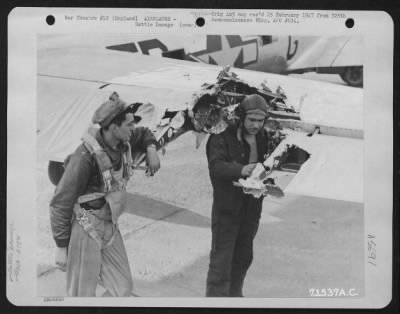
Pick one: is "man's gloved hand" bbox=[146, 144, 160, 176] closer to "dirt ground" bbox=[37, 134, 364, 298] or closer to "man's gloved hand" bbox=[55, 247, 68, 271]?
"dirt ground" bbox=[37, 134, 364, 298]

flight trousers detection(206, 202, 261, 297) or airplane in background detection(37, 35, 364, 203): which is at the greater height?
airplane in background detection(37, 35, 364, 203)

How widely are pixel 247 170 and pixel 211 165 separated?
7 centimetres

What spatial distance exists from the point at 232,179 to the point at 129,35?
1.12ft

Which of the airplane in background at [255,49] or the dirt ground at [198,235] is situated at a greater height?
the airplane in background at [255,49]

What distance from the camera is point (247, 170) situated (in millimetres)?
819

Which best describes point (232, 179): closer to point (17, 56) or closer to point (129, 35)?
point (129, 35)

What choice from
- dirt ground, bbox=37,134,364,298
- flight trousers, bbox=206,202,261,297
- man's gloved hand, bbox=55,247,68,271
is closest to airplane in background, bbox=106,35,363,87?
dirt ground, bbox=37,134,364,298

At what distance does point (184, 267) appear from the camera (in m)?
0.82

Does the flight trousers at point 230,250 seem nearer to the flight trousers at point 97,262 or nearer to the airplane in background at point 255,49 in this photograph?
the flight trousers at point 97,262

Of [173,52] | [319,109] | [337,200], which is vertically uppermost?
[173,52]

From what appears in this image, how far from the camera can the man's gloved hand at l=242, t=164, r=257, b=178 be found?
0.82 m

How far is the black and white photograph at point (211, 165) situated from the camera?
82 centimetres

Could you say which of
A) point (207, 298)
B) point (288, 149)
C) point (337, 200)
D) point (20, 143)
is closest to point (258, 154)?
point (288, 149)

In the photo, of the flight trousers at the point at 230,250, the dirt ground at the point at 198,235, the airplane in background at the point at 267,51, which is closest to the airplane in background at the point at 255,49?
the airplane in background at the point at 267,51
